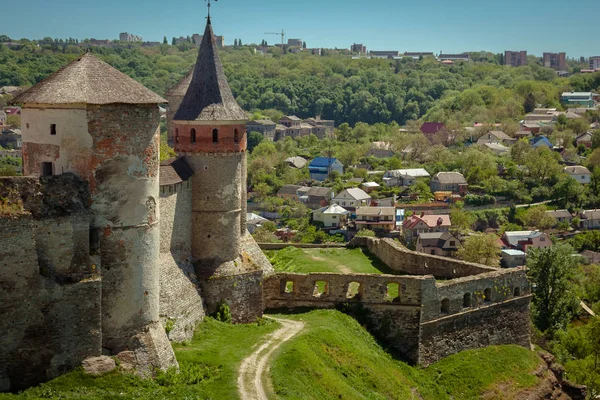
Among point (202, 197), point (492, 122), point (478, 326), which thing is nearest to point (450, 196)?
point (492, 122)

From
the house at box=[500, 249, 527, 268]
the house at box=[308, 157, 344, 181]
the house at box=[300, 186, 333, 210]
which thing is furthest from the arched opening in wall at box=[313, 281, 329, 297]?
the house at box=[308, 157, 344, 181]

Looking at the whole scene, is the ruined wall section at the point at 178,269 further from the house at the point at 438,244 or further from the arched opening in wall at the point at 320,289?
the house at the point at 438,244

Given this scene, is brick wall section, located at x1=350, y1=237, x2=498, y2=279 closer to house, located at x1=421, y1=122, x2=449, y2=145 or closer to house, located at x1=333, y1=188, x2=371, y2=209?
house, located at x1=333, y1=188, x2=371, y2=209

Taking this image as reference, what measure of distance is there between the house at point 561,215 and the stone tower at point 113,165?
8070 centimetres

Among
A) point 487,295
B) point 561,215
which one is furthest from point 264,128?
point 487,295

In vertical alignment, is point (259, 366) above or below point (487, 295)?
below

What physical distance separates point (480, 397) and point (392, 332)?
428cm

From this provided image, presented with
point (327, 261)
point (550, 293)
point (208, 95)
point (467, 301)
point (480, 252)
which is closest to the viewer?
point (208, 95)

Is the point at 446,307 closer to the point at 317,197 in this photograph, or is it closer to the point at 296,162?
the point at 317,197

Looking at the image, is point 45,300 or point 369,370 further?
point 369,370

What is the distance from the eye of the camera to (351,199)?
105562mm

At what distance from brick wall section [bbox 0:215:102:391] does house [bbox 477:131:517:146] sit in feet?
406

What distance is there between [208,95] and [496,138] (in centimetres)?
11784

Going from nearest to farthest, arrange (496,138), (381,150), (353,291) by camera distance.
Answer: (353,291) < (496,138) < (381,150)
